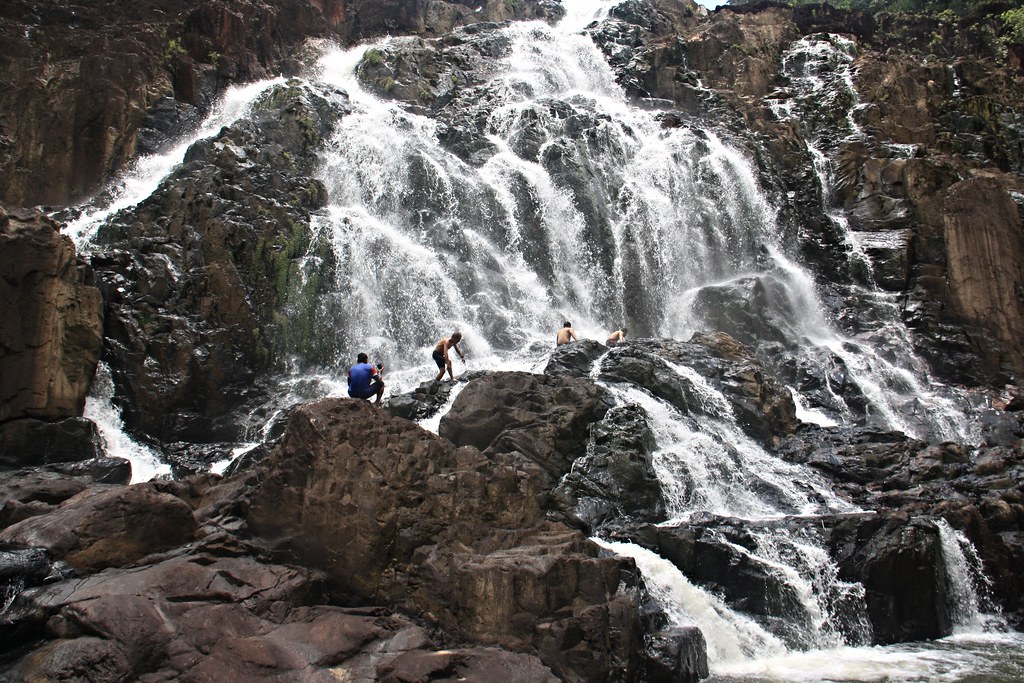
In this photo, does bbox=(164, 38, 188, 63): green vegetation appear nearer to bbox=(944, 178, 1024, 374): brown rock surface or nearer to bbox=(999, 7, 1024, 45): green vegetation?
bbox=(944, 178, 1024, 374): brown rock surface

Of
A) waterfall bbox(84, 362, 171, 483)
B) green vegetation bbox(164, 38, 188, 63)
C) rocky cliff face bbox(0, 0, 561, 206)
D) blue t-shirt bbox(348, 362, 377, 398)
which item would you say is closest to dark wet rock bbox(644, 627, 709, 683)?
blue t-shirt bbox(348, 362, 377, 398)

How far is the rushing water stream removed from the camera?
13703mm

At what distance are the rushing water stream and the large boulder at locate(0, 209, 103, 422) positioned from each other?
130 centimetres

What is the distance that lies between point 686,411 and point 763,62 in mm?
27324

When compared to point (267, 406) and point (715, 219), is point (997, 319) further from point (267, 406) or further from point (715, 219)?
point (267, 406)

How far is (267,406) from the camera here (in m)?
18.5

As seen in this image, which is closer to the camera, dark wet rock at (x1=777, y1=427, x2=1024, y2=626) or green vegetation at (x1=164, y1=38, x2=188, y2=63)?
Answer: dark wet rock at (x1=777, y1=427, x2=1024, y2=626)

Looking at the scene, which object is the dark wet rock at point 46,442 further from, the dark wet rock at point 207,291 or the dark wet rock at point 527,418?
A: the dark wet rock at point 527,418

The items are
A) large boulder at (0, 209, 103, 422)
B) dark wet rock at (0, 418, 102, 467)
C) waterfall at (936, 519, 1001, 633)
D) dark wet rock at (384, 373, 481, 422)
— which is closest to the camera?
waterfall at (936, 519, 1001, 633)

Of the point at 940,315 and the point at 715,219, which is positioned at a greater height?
the point at 715,219

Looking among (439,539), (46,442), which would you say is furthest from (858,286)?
(46,442)

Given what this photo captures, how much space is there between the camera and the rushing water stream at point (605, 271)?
13.7 m

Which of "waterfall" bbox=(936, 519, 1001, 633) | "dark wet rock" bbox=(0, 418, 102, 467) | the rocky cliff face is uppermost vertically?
the rocky cliff face

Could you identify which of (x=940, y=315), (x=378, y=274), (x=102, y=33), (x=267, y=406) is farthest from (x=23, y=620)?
(x=102, y=33)
